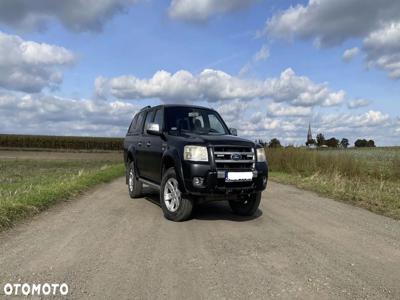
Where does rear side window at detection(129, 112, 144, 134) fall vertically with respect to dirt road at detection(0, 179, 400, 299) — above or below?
above

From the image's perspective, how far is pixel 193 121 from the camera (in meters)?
9.21

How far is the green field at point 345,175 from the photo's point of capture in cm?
1127

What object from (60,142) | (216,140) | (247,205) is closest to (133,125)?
(247,205)

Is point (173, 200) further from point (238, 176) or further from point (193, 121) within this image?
point (193, 121)

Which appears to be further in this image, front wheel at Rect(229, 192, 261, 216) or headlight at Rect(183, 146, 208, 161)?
front wheel at Rect(229, 192, 261, 216)

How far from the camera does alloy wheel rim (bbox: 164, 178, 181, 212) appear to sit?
7.94 m

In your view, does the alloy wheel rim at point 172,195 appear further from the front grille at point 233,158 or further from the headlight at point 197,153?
the front grille at point 233,158

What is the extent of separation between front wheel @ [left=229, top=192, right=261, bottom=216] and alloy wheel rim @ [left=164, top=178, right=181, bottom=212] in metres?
1.48

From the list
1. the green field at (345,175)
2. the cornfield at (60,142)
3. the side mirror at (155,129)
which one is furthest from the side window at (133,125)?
the cornfield at (60,142)

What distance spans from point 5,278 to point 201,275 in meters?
2.08

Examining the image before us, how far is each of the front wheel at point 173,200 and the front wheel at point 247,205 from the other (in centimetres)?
134

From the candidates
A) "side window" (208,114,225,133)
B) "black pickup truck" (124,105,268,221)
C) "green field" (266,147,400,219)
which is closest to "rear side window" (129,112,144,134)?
"black pickup truck" (124,105,268,221)

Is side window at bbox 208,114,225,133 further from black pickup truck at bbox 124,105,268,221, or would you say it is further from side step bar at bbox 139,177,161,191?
side step bar at bbox 139,177,161,191

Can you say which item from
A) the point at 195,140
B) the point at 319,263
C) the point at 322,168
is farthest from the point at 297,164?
the point at 319,263
